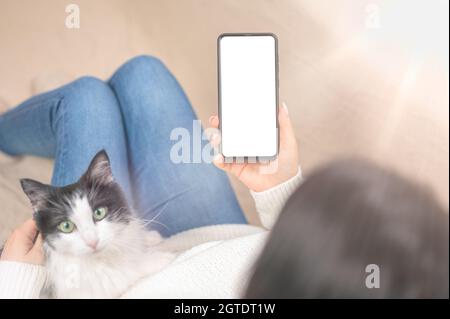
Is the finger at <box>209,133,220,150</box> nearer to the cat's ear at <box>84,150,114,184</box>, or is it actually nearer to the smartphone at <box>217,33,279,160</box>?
the smartphone at <box>217,33,279,160</box>

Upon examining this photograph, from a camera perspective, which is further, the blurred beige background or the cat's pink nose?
the blurred beige background

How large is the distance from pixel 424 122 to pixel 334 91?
0.16 metres

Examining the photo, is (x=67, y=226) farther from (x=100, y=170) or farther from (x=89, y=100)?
(x=89, y=100)

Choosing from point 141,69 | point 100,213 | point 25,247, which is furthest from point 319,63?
point 25,247

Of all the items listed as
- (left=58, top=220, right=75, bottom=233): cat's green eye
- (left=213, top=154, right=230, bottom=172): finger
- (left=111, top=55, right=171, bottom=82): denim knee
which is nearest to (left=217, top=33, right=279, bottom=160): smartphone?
(left=213, top=154, right=230, bottom=172): finger

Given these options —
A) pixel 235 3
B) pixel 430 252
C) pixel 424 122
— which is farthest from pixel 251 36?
pixel 430 252

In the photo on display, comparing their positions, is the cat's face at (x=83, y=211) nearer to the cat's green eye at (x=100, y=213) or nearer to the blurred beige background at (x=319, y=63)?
the cat's green eye at (x=100, y=213)

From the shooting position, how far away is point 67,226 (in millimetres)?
673

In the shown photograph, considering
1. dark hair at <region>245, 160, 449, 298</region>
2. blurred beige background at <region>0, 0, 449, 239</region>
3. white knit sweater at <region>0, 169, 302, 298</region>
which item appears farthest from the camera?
blurred beige background at <region>0, 0, 449, 239</region>

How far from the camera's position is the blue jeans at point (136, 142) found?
75 cm

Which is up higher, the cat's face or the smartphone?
the smartphone

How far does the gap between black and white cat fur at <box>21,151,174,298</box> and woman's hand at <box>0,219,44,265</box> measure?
0.02 m

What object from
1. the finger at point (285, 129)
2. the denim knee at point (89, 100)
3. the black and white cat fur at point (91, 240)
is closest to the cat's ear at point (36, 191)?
the black and white cat fur at point (91, 240)

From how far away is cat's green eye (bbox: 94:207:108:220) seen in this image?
68 centimetres
